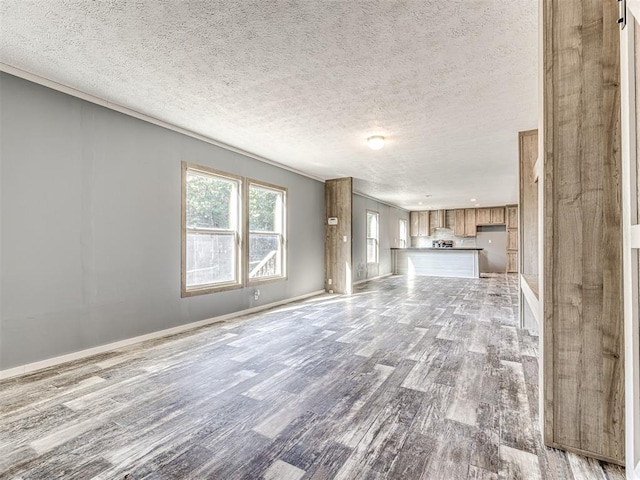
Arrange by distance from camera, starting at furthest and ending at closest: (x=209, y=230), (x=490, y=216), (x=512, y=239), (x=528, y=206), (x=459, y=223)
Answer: (x=459, y=223) → (x=490, y=216) → (x=512, y=239) → (x=209, y=230) → (x=528, y=206)

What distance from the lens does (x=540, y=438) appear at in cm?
167

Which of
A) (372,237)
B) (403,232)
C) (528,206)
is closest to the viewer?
(528,206)

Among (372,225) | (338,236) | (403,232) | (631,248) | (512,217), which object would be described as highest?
(512,217)

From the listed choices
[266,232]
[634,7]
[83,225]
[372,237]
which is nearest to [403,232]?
[372,237]

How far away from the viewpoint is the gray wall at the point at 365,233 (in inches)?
323

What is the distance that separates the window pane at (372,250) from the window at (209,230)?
17.0 ft

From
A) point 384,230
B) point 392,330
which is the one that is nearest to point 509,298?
point 392,330

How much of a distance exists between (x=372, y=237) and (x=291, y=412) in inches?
301

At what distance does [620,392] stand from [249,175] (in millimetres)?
4564

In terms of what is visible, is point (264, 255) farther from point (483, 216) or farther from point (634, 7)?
point (483, 216)

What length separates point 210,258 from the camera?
4.22m

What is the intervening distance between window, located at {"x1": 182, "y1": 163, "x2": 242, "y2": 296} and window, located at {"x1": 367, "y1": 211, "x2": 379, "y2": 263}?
5.19 m

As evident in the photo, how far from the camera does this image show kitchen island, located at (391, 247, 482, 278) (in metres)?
8.99

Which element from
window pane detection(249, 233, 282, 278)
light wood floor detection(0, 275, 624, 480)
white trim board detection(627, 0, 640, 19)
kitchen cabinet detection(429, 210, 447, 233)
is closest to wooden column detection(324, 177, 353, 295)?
window pane detection(249, 233, 282, 278)
